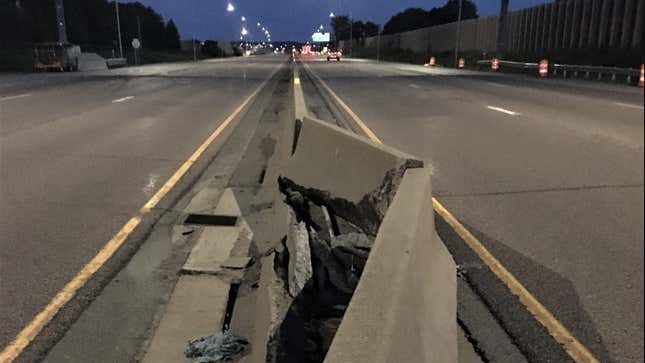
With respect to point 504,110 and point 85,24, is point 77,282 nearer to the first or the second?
point 504,110

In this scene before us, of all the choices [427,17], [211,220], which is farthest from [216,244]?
[427,17]

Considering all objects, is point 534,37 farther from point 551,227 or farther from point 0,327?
point 0,327

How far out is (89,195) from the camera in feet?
25.8

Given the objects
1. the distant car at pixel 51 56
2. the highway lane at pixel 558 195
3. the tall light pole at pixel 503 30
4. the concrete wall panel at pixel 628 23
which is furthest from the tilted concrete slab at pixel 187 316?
the tall light pole at pixel 503 30

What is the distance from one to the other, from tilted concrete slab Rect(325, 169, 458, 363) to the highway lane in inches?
36.7

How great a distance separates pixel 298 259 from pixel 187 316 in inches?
36.5

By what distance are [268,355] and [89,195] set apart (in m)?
4.88

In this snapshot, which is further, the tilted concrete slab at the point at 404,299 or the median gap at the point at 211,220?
the median gap at the point at 211,220

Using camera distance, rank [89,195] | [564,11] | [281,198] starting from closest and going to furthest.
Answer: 1. [281,198]
2. [89,195]
3. [564,11]

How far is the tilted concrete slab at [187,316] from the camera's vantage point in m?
4.04

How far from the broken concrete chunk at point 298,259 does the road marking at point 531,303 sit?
4.95ft

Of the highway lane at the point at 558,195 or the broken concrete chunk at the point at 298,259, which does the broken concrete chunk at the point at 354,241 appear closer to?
the broken concrete chunk at the point at 298,259

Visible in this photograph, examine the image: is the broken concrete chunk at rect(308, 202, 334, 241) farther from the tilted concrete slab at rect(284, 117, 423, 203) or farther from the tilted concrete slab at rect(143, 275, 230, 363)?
the tilted concrete slab at rect(143, 275, 230, 363)

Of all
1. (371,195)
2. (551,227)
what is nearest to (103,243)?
(371,195)
